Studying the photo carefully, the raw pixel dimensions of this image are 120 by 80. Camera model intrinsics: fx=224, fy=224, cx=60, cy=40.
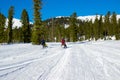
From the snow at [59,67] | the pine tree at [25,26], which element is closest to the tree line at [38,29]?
the pine tree at [25,26]

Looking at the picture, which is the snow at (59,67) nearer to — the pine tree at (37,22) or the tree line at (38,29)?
the tree line at (38,29)

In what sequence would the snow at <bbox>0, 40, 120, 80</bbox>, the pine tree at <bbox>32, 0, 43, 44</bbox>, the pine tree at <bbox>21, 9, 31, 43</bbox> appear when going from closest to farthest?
1. the snow at <bbox>0, 40, 120, 80</bbox>
2. the pine tree at <bbox>32, 0, 43, 44</bbox>
3. the pine tree at <bbox>21, 9, 31, 43</bbox>

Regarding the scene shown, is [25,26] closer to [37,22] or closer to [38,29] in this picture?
[37,22]

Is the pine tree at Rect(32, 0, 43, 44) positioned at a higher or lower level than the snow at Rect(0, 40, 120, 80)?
higher

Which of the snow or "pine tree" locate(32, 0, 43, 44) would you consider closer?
the snow

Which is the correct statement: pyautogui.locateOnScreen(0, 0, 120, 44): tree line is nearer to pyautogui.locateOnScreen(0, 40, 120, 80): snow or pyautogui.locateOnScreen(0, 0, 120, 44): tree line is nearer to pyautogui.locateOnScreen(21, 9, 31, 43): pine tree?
pyautogui.locateOnScreen(21, 9, 31, 43): pine tree

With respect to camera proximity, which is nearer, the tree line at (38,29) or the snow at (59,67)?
the snow at (59,67)

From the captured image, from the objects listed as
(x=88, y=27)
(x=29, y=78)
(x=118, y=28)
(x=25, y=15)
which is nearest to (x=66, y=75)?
(x=29, y=78)

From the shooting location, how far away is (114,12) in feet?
347

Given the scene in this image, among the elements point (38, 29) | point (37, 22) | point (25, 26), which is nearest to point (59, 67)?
point (38, 29)

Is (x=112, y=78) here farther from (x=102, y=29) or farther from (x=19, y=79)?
(x=102, y=29)

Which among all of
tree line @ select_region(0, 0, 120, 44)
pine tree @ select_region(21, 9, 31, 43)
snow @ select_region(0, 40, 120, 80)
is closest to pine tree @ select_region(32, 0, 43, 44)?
tree line @ select_region(0, 0, 120, 44)

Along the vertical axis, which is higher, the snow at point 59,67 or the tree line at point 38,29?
the tree line at point 38,29

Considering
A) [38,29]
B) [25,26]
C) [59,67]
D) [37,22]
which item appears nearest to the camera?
[59,67]
